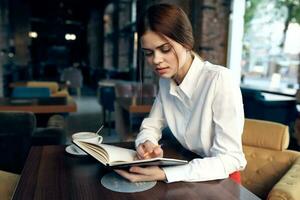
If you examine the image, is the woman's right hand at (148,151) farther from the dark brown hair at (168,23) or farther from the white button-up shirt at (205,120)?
the dark brown hair at (168,23)

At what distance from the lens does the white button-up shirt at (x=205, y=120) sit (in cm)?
102

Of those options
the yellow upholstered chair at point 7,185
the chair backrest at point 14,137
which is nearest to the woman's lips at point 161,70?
the yellow upholstered chair at point 7,185

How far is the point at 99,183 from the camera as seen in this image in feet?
3.16

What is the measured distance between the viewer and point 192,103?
120 centimetres

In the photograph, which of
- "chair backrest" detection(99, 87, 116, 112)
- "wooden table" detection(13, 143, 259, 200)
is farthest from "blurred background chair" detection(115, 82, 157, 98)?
"wooden table" detection(13, 143, 259, 200)

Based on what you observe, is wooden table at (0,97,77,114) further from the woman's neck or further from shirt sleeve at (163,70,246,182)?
shirt sleeve at (163,70,246,182)

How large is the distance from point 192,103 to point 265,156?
0.68 meters

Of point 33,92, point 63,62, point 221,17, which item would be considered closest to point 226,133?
point 33,92

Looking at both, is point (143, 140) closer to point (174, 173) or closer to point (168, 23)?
point (174, 173)

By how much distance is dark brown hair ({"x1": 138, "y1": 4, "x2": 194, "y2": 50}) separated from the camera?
108cm

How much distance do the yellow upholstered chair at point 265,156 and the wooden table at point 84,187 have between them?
0.66m

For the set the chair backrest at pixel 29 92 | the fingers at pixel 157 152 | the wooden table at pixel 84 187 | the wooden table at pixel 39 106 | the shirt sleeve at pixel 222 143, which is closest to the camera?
the wooden table at pixel 84 187

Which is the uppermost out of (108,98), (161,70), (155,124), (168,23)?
(168,23)

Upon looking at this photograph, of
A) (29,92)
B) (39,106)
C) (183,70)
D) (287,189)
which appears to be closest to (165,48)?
(183,70)
